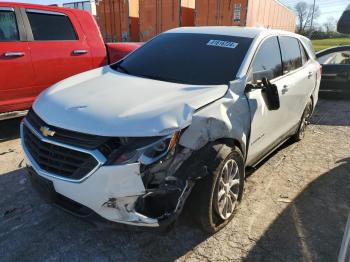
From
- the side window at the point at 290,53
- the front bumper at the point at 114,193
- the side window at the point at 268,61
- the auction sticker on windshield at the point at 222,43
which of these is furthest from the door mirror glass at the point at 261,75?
the front bumper at the point at 114,193

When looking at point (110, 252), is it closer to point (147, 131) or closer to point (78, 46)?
point (147, 131)

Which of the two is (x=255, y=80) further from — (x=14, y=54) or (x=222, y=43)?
(x=14, y=54)

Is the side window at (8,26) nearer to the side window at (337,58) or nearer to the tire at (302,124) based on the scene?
the tire at (302,124)

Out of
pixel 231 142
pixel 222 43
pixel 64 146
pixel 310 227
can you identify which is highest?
pixel 222 43

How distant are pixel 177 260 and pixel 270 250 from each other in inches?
31.2

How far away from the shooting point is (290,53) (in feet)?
15.6

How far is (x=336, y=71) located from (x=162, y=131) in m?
7.52

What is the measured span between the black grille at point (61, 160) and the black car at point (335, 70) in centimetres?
783

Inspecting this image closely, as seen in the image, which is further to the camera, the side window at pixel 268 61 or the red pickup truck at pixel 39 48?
the red pickup truck at pixel 39 48

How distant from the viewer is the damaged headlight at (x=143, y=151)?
8.19ft

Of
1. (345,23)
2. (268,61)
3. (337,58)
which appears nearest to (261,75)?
(268,61)

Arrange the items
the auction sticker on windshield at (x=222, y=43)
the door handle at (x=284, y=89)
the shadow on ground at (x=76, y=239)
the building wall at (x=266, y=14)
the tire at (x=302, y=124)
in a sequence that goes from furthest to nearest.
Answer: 1. the building wall at (x=266, y=14)
2. the tire at (x=302, y=124)
3. the door handle at (x=284, y=89)
4. the auction sticker on windshield at (x=222, y=43)
5. the shadow on ground at (x=76, y=239)

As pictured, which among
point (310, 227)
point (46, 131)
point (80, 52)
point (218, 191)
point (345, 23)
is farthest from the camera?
point (80, 52)

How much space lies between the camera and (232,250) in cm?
300
